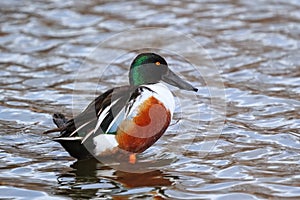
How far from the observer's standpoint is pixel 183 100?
26.0ft

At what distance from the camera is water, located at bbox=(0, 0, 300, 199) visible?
5711 mm

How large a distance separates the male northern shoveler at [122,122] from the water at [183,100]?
22 cm

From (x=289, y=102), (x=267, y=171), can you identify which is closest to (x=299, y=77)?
(x=289, y=102)

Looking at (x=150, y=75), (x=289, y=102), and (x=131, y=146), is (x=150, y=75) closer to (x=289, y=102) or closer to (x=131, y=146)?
(x=131, y=146)

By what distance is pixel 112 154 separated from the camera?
6051mm

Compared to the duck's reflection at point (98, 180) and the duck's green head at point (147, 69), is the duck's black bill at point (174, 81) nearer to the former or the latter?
the duck's green head at point (147, 69)

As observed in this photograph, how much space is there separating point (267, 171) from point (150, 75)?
1.15m

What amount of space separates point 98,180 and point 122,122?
1.51 feet

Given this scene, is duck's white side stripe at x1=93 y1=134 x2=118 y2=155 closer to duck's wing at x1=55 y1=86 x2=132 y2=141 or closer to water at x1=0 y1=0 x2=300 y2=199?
duck's wing at x1=55 y1=86 x2=132 y2=141

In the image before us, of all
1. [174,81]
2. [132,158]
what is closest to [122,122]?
A: [132,158]

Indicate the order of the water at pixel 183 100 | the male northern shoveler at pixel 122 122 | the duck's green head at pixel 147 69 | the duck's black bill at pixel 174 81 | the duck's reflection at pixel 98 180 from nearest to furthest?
1. the duck's reflection at pixel 98 180
2. the water at pixel 183 100
3. the male northern shoveler at pixel 122 122
4. the duck's green head at pixel 147 69
5. the duck's black bill at pixel 174 81

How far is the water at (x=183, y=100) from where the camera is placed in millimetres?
5711

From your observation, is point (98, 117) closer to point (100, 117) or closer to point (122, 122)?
point (100, 117)

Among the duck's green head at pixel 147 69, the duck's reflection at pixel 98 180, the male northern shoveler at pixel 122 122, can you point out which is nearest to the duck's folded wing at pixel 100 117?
the male northern shoveler at pixel 122 122
